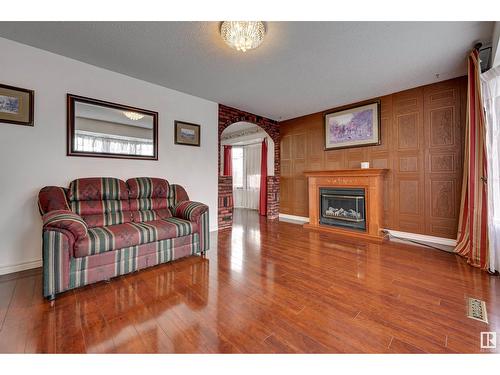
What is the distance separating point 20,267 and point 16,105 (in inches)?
70.3

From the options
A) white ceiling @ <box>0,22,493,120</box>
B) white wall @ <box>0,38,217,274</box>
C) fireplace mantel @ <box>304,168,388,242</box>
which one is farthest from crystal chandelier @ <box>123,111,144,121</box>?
fireplace mantel @ <box>304,168,388,242</box>

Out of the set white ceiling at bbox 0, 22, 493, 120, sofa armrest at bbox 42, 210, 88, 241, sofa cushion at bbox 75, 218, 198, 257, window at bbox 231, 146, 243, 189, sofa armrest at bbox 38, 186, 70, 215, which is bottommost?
sofa cushion at bbox 75, 218, 198, 257

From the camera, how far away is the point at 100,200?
2.67m

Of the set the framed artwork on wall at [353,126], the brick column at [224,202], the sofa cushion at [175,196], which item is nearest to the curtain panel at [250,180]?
the brick column at [224,202]

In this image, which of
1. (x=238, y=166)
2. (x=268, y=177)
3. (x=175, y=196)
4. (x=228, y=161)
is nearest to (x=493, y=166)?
(x=175, y=196)

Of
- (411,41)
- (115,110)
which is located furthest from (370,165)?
(115,110)

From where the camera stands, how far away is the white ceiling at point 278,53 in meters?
2.15

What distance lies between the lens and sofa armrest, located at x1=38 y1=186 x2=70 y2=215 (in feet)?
7.41

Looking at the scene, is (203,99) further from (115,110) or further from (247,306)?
(247,306)

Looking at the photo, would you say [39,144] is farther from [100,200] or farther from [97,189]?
[100,200]

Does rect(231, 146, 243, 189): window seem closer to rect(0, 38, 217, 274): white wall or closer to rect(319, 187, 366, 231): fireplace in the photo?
rect(319, 187, 366, 231): fireplace

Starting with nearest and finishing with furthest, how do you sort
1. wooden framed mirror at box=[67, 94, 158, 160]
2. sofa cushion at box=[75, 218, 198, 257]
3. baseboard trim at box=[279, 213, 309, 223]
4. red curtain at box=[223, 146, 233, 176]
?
sofa cushion at box=[75, 218, 198, 257] → wooden framed mirror at box=[67, 94, 158, 160] → baseboard trim at box=[279, 213, 309, 223] → red curtain at box=[223, 146, 233, 176]

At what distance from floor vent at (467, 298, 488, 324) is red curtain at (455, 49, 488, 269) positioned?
946mm
